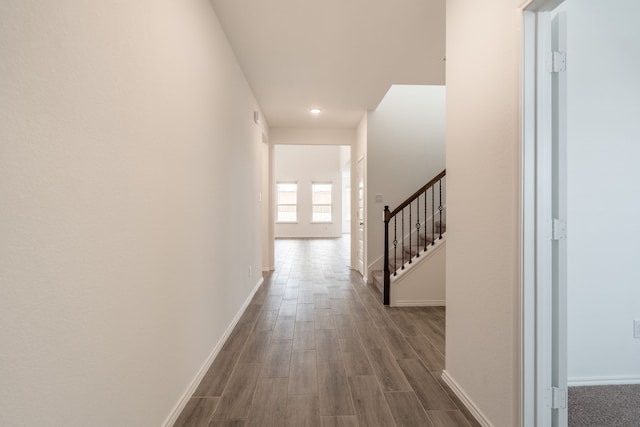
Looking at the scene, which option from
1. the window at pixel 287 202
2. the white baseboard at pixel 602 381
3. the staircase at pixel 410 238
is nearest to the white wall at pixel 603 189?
the white baseboard at pixel 602 381

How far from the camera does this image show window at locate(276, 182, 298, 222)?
13.0m

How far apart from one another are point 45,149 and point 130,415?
1.08 meters

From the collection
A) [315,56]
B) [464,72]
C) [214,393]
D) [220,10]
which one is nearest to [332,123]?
[315,56]

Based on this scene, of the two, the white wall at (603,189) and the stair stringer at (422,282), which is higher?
the white wall at (603,189)

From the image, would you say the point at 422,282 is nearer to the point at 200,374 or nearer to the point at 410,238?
the point at 410,238

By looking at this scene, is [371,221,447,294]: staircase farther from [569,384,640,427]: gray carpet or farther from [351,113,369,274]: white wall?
[569,384,640,427]: gray carpet

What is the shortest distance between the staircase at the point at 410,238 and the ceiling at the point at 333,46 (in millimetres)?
1347

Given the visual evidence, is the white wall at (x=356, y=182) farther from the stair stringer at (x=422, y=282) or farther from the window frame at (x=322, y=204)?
the window frame at (x=322, y=204)

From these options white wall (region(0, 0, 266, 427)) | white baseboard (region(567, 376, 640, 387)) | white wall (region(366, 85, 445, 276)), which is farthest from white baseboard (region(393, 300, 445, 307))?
white wall (region(0, 0, 266, 427))

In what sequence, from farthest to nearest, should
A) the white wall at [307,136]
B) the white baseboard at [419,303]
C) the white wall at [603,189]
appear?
the white wall at [307,136] → the white baseboard at [419,303] → the white wall at [603,189]

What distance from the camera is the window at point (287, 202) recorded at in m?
13.0

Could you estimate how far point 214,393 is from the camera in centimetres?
212

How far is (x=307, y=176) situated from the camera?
1298 centimetres

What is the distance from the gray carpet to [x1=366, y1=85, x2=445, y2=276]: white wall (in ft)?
11.1
